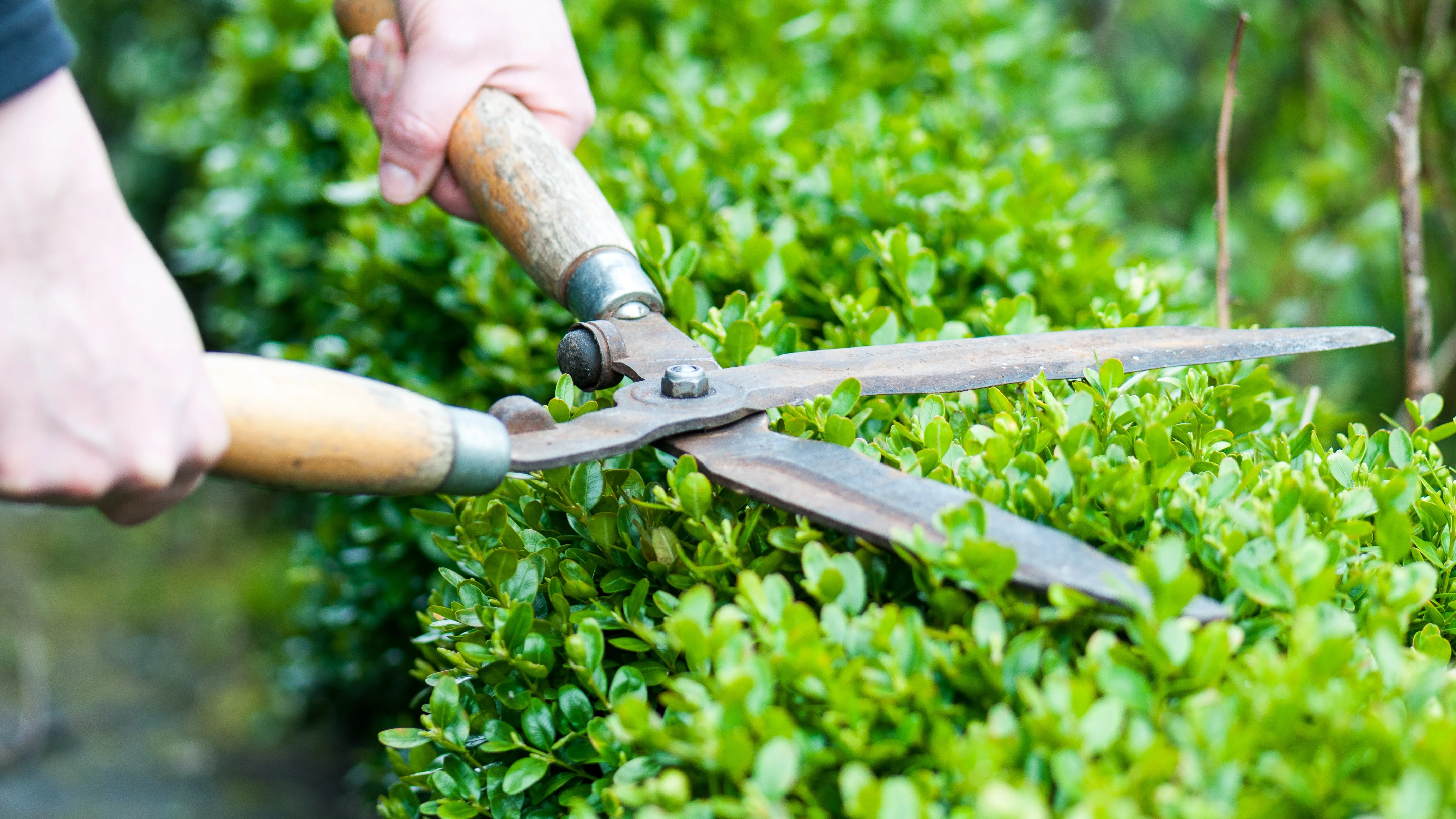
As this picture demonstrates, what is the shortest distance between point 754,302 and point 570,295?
0.30 meters

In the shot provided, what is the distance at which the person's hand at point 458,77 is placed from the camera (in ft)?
6.64

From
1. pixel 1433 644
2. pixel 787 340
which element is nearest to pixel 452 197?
pixel 787 340

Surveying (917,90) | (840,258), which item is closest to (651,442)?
(840,258)

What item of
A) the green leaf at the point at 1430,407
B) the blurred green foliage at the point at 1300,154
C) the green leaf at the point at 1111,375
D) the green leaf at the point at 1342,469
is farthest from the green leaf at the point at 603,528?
the blurred green foliage at the point at 1300,154

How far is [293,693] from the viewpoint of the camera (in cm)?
348

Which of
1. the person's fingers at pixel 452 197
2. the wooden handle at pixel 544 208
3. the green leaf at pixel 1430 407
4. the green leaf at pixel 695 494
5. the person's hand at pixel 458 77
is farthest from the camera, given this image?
the person's fingers at pixel 452 197

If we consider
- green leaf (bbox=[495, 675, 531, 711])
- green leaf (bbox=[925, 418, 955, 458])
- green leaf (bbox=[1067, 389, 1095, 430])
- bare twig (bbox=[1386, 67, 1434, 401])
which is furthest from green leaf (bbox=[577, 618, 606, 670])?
bare twig (bbox=[1386, 67, 1434, 401])

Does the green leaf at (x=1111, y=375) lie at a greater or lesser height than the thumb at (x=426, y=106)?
lesser

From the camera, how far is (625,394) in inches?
59.2

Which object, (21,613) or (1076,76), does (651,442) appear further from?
(21,613)

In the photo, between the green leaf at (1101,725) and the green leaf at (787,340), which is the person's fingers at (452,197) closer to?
the green leaf at (787,340)

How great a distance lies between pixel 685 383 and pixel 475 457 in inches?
12.7

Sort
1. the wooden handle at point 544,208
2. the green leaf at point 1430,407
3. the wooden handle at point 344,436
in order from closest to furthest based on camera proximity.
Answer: the wooden handle at point 344,436
the green leaf at point 1430,407
the wooden handle at point 544,208

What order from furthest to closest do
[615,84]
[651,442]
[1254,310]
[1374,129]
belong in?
1. [1254,310]
2. [1374,129]
3. [615,84]
4. [651,442]
